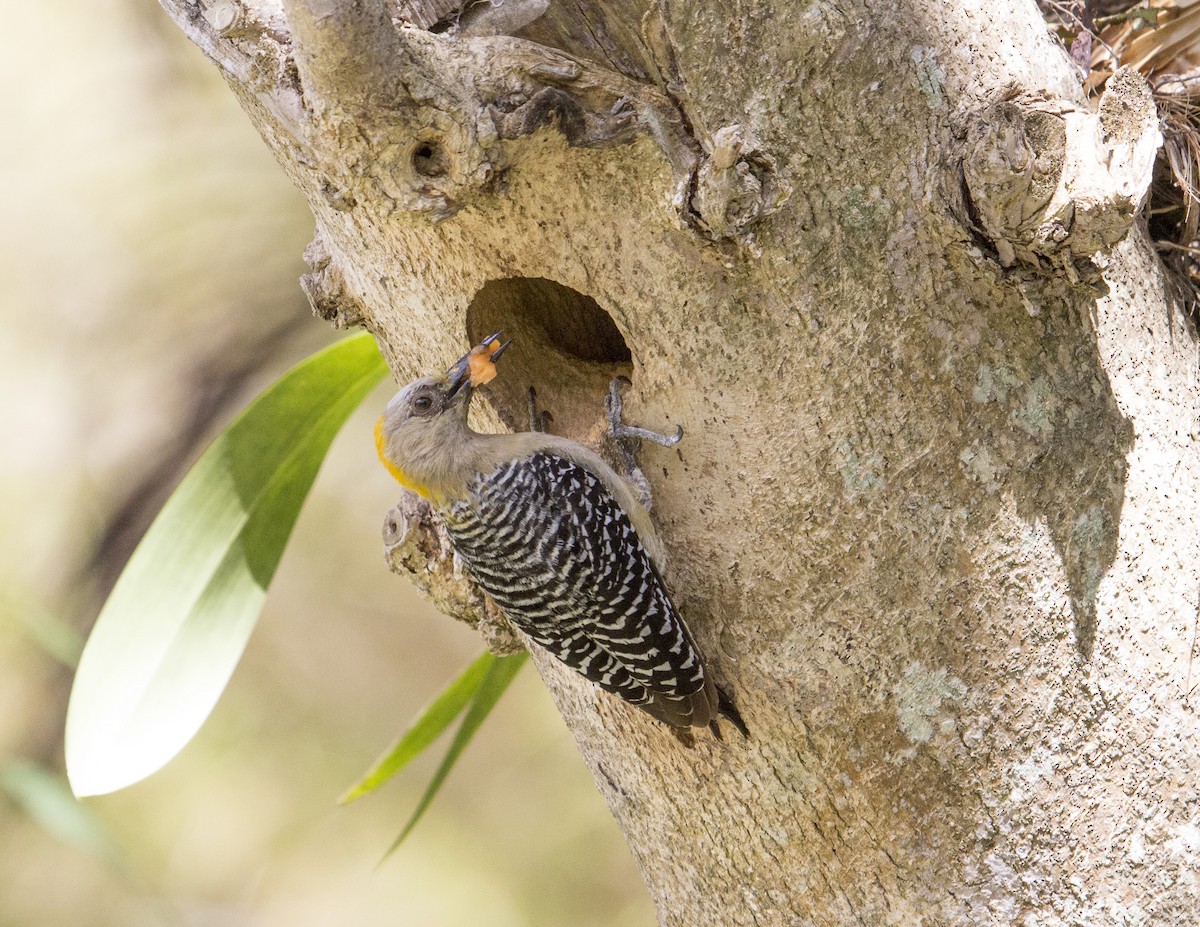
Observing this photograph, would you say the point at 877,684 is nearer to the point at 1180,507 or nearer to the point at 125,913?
the point at 1180,507

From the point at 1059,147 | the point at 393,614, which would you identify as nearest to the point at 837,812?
the point at 1059,147

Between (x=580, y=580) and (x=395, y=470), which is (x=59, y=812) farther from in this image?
(x=580, y=580)

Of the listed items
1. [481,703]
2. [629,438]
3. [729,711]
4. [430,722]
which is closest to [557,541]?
[629,438]

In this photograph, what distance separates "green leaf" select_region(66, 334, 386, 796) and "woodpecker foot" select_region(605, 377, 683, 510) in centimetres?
99

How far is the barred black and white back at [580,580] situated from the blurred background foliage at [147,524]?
193 cm

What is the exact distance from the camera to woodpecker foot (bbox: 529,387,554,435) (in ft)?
8.49

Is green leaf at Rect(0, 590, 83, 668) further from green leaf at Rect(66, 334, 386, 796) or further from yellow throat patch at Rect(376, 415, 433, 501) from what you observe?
yellow throat patch at Rect(376, 415, 433, 501)

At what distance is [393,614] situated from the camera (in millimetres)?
5719

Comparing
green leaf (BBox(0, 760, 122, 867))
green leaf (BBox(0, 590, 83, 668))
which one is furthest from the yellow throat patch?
green leaf (BBox(0, 760, 122, 867))

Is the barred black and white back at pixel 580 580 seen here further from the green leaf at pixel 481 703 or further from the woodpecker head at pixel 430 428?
the green leaf at pixel 481 703

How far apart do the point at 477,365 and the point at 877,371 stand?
0.82m

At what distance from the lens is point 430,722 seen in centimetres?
319

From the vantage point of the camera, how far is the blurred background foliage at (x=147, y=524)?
470 cm

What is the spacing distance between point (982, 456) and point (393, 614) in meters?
4.36
